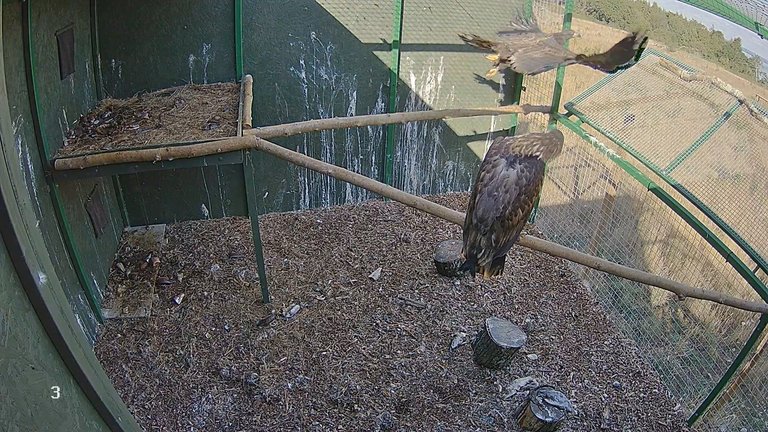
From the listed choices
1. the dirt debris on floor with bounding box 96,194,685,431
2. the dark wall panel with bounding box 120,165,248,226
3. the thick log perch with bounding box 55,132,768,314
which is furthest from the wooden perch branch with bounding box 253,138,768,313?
the dark wall panel with bounding box 120,165,248,226

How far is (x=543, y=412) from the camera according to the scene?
3.26 metres

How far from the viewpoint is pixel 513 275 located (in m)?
4.57

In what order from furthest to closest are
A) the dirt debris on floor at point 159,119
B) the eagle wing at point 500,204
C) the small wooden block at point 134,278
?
the small wooden block at point 134,278, the dirt debris on floor at point 159,119, the eagle wing at point 500,204

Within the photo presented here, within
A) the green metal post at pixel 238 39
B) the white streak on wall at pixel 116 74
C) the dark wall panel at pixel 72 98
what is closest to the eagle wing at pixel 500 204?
the green metal post at pixel 238 39

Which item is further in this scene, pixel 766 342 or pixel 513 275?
pixel 513 275

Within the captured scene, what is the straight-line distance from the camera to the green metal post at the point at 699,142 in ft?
11.6

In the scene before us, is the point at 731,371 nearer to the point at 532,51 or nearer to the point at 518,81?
the point at 532,51

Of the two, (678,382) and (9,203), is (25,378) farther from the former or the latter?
(678,382)

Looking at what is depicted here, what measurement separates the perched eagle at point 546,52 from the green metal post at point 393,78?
0.90 meters

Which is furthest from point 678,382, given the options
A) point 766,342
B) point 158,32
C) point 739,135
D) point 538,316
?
point 158,32

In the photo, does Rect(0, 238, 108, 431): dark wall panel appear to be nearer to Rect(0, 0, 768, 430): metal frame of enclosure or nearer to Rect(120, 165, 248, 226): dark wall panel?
Rect(0, 0, 768, 430): metal frame of enclosure

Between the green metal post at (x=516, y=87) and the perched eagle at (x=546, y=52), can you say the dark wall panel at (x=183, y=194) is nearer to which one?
the perched eagle at (x=546, y=52)

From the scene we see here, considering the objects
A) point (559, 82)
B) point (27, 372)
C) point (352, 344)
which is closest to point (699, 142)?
point (559, 82)

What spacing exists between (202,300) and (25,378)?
2.83m
